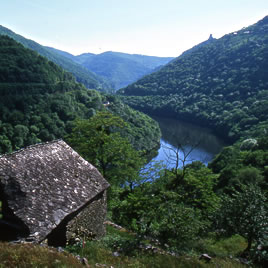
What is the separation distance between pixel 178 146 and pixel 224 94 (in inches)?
5469

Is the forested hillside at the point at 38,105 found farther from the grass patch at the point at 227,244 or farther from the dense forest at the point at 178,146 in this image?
the grass patch at the point at 227,244

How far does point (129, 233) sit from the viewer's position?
17953 millimetres

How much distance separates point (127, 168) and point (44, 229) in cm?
1363

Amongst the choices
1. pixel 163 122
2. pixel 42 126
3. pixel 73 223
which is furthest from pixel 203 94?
pixel 73 223

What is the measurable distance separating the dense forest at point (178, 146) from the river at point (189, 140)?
4115 millimetres

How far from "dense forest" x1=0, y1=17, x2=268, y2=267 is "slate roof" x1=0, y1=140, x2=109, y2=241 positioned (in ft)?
6.76

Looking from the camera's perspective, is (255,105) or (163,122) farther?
(163,122)

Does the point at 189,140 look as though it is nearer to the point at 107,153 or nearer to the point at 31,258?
the point at 107,153

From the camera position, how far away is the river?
77.7 metres

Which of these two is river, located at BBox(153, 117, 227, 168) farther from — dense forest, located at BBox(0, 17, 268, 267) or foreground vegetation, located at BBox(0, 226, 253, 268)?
foreground vegetation, located at BBox(0, 226, 253, 268)

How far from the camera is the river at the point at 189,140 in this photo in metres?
77.7

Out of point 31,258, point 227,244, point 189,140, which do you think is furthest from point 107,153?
point 189,140

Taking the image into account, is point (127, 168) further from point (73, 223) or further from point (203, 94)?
point (203, 94)

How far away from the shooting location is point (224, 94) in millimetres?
144125
